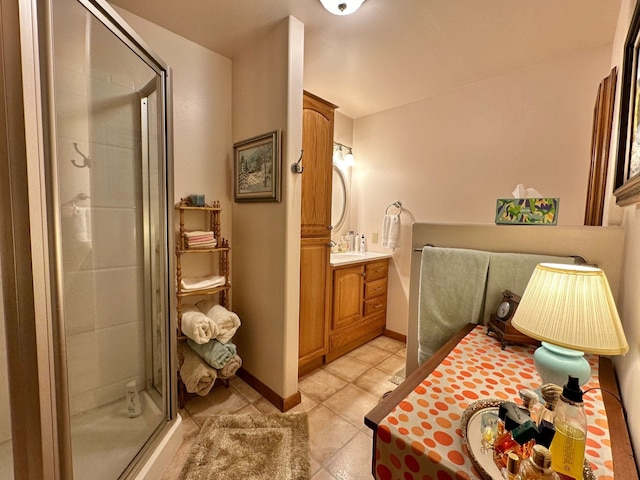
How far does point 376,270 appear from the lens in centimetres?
277

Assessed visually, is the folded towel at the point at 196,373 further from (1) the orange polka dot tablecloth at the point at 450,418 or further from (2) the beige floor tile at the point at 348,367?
(1) the orange polka dot tablecloth at the point at 450,418

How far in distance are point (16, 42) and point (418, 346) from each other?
203cm

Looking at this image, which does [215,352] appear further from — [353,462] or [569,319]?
[569,319]

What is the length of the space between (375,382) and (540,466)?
183 centimetres

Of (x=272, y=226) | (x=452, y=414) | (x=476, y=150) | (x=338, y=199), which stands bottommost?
(x=452, y=414)

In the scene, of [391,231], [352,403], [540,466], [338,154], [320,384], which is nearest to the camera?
[540,466]

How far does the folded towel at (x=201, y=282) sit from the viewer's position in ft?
5.85

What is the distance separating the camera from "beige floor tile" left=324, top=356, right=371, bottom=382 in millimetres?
2225

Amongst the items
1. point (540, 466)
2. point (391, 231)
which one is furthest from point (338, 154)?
point (540, 466)

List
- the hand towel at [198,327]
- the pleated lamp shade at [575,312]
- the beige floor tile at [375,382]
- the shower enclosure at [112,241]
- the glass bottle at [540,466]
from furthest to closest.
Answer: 1. the beige floor tile at [375,382]
2. the hand towel at [198,327]
3. the shower enclosure at [112,241]
4. the pleated lamp shade at [575,312]
5. the glass bottle at [540,466]

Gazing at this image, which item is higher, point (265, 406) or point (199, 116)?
point (199, 116)

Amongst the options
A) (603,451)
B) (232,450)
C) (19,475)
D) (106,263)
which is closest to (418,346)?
(603,451)

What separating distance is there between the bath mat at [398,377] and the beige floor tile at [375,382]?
0.03m

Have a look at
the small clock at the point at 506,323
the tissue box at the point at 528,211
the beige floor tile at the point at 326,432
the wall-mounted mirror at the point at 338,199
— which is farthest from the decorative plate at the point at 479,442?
the wall-mounted mirror at the point at 338,199
